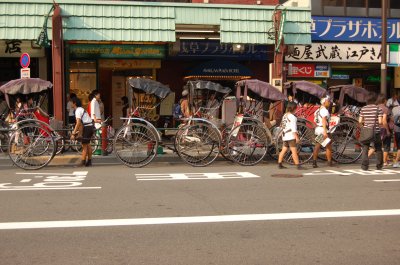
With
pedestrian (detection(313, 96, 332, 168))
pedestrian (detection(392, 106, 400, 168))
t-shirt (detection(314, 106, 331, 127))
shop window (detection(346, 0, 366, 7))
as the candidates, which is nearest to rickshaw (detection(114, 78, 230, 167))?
pedestrian (detection(313, 96, 332, 168))

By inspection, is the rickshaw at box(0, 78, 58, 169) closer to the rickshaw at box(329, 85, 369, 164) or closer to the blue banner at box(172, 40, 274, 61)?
the rickshaw at box(329, 85, 369, 164)

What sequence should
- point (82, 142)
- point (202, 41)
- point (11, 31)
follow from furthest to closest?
point (202, 41) < point (11, 31) < point (82, 142)

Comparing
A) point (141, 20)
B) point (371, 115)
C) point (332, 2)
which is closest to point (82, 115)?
point (141, 20)

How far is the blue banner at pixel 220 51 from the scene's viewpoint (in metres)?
19.3

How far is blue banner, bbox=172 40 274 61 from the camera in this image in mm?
19344

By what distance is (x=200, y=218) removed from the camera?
21.4 feet

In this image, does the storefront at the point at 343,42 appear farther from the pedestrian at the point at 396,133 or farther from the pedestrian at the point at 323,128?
the pedestrian at the point at 323,128

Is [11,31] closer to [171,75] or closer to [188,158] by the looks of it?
[188,158]

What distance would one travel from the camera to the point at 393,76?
73.0 feet

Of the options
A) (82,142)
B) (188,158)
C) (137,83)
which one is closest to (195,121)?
(188,158)

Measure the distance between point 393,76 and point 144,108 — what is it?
1417cm

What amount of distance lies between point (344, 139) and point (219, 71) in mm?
8405

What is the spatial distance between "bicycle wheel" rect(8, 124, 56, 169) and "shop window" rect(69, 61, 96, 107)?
8.64 m

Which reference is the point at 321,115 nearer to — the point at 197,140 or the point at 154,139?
the point at 197,140
